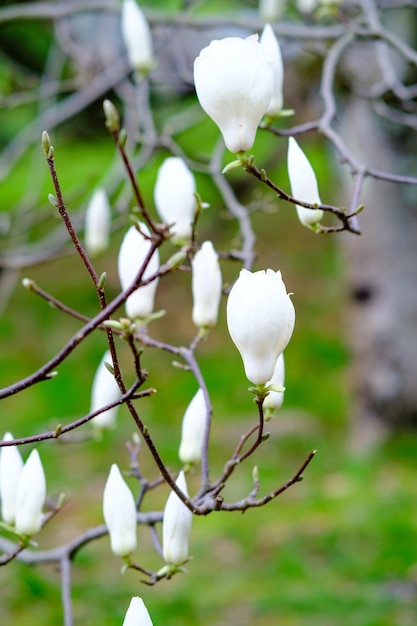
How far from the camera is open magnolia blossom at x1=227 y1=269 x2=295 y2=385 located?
1.85ft

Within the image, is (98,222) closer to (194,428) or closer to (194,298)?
(194,298)

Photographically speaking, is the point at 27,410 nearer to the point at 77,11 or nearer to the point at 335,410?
the point at 335,410

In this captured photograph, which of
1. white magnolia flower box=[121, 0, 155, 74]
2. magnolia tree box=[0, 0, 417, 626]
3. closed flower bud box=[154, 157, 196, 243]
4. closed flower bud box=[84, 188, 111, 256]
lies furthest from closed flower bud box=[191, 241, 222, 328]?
white magnolia flower box=[121, 0, 155, 74]

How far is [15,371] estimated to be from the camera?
3168mm

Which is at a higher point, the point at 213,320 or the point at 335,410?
the point at 213,320

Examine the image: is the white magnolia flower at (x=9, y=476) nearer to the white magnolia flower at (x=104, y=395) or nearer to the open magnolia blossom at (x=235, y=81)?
the white magnolia flower at (x=104, y=395)

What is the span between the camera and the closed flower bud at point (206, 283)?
860mm

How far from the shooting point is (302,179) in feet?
2.53

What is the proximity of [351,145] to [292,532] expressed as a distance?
114 cm

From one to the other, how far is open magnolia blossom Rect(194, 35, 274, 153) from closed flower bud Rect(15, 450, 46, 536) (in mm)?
365

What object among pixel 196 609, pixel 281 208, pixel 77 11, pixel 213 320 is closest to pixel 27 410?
pixel 196 609

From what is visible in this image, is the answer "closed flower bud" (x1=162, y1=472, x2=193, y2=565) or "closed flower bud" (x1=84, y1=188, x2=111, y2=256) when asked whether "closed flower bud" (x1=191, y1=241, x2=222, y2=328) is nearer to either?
"closed flower bud" (x1=162, y1=472, x2=193, y2=565)

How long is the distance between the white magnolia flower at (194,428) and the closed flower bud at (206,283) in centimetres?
10

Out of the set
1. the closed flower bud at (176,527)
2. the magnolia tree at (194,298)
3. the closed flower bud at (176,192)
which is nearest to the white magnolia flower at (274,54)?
the magnolia tree at (194,298)
